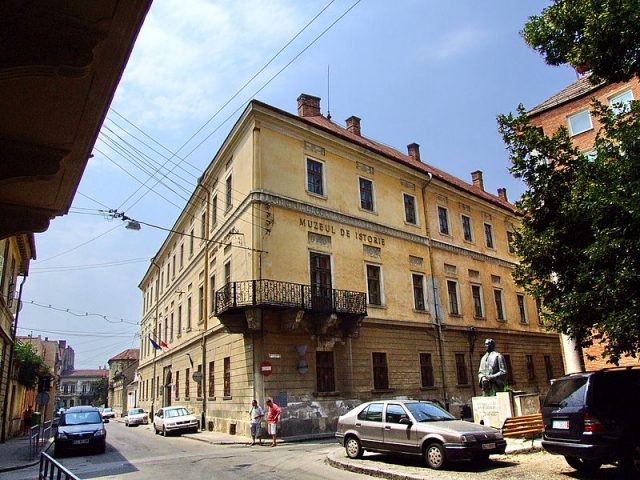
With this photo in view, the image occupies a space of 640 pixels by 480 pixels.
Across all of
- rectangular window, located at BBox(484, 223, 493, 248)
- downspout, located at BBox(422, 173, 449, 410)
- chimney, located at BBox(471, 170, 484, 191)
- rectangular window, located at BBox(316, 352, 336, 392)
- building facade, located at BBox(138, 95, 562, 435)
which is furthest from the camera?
chimney, located at BBox(471, 170, 484, 191)

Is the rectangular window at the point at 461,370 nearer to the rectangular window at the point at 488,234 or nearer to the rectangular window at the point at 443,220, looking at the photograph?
the rectangular window at the point at 443,220

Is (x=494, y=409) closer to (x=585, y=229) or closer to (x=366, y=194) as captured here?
(x=585, y=229)

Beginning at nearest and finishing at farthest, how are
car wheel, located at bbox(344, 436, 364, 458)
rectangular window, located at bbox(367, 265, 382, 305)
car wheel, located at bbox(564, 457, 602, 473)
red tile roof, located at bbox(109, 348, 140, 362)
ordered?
car wheel, located at bbox(564, 457, 602, 473) < car wheel, located at bbox(344, 436, 364, 458) < rectangular window, located at bbox(367, 265, 382, 305) < red tile roof, located at bbox(109, 348, 140, 362)

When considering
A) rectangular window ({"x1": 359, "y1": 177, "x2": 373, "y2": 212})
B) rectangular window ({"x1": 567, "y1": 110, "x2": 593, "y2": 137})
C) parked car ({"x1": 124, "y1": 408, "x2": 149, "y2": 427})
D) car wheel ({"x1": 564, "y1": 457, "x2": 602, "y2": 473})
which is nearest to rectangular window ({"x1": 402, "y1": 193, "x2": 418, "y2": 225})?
rectangular window ({"x1": 359, "y1": 177, "x2": 373, "y2": 212})

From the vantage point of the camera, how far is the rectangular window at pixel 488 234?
3425 centimetres

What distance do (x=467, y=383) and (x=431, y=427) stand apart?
18172mm

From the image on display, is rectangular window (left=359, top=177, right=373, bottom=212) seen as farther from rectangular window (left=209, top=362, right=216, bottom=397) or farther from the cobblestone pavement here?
the cobblestone pavement

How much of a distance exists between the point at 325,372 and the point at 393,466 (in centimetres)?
1067

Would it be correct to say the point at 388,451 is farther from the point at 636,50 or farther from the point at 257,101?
the point at 257,101

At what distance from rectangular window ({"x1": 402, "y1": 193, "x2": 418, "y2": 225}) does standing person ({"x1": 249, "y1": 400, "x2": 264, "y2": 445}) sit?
14.2 meters

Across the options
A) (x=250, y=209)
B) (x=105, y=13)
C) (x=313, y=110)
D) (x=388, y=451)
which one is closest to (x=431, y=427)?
(x=388, y=451)

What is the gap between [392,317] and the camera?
25375mm

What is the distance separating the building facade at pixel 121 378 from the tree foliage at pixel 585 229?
66.6 m

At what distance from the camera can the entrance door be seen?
2144 centimetres
